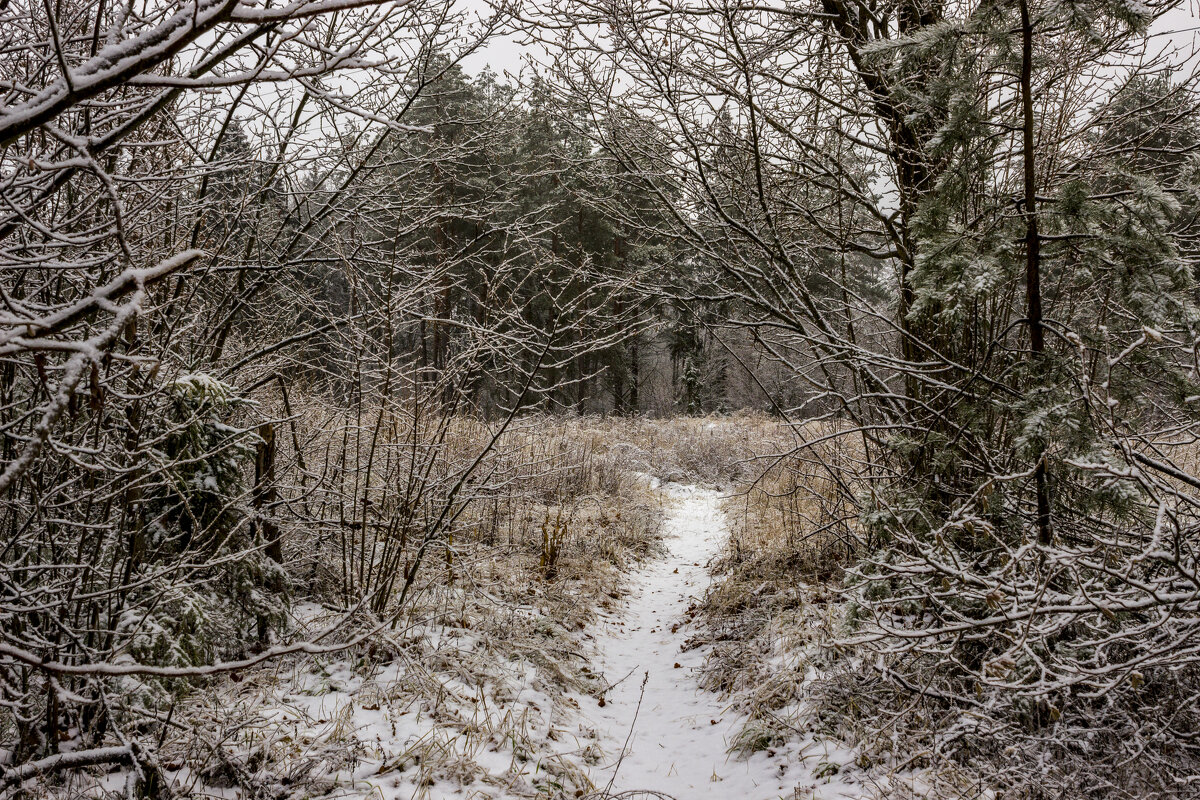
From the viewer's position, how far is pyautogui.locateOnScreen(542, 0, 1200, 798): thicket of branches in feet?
7.43

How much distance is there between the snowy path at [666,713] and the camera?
10.9ft

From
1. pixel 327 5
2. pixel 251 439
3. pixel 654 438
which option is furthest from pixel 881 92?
pixel 654 438

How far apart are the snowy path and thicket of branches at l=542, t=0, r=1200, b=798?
787 mm

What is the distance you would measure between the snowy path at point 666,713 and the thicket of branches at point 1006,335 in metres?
0.79

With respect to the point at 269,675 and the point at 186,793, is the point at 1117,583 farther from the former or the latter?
the point at 269,675

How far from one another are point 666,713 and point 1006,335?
10.4 feet

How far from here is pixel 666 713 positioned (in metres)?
4.20

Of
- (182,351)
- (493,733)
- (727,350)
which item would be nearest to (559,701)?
(493,733)

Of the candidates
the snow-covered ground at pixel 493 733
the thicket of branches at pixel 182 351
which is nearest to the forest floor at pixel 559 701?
the snow-covered ground at pixel 493 733

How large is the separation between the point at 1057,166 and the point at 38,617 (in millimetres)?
5378

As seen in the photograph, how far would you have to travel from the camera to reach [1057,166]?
3311 mm

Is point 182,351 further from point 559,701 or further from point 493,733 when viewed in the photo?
point 559,701

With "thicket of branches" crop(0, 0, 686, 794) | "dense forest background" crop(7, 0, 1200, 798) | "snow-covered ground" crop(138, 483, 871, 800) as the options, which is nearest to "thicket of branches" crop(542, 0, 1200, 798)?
"dense forest background" crop(7, 0, 1200, 798)

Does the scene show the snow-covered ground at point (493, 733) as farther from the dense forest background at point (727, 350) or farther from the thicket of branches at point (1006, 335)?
the thicket of branches at point (1006, 335)
